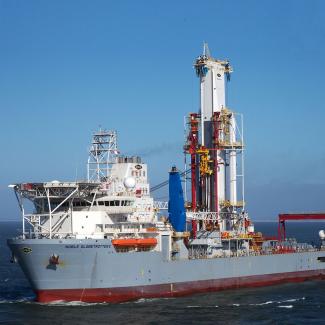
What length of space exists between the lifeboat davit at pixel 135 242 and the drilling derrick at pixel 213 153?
704cm

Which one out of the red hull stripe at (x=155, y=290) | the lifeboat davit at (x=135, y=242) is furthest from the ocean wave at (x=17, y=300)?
the lifeboat davit at (x=135, y=242)

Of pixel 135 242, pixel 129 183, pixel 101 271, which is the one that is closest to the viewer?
pixel 101 271

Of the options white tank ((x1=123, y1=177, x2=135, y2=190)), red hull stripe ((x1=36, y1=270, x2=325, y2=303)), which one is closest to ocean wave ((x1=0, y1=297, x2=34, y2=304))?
red hull stripe ((x1=36, y1=270, x2=325, y2=303))

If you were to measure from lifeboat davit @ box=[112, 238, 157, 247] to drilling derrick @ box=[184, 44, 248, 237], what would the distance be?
7.04 meters

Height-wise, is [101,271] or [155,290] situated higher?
[101,271]

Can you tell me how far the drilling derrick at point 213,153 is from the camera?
49219 millimetres

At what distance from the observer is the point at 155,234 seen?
139 feet

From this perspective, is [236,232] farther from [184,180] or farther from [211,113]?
[211,113]

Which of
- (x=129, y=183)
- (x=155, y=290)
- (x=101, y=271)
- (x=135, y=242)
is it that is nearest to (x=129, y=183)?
(x=129, y=183)

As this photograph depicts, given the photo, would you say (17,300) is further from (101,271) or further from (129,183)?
(129,183)

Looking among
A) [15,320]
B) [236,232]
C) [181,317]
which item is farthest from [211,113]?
[15,320]

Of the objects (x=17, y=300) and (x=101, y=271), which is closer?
(x=101, y=271)

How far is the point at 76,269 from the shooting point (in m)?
38.1

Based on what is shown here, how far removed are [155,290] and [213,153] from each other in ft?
44.1
